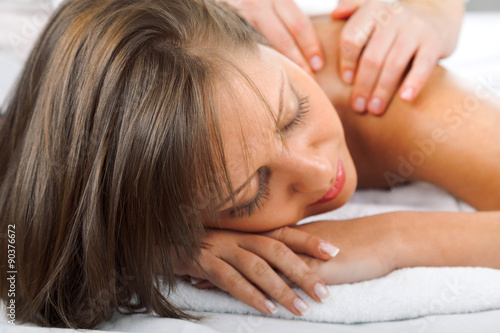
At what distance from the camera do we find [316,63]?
1.06 meters

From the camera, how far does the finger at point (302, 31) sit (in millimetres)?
1040

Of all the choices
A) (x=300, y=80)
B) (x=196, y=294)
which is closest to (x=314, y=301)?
(x=196, y=294)

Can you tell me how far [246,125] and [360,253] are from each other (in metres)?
0.28

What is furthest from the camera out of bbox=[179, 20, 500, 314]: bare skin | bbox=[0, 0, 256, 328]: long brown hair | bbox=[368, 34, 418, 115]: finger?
bbox=[368, 34, 418, 115]: finger

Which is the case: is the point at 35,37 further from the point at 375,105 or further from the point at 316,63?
the point at 375,105

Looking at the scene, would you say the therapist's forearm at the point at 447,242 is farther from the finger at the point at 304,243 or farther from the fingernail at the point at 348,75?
the fingernail at the point at 348,75

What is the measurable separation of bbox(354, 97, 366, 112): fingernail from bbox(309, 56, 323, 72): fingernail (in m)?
0.11

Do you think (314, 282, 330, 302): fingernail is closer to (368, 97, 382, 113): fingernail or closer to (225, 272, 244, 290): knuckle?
(225, 272, 244, 290): knuckle

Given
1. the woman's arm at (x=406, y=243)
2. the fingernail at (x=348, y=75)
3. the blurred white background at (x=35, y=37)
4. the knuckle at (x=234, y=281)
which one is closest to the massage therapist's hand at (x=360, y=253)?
the woman's arm at (x=406, y=243)

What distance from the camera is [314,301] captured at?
2.35 feet

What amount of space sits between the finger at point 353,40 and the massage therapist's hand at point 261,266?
1.39 ft

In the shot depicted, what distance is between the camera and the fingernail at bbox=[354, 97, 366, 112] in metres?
1.03

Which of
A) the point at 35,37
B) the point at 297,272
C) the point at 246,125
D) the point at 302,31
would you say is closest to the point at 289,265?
the point at 297,272

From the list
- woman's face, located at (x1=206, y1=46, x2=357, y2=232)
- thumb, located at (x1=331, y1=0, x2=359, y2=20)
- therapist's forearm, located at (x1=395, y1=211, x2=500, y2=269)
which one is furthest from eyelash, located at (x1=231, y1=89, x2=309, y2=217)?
thumb, located at (x1=331, y1=0, x2=359, y2=20)
